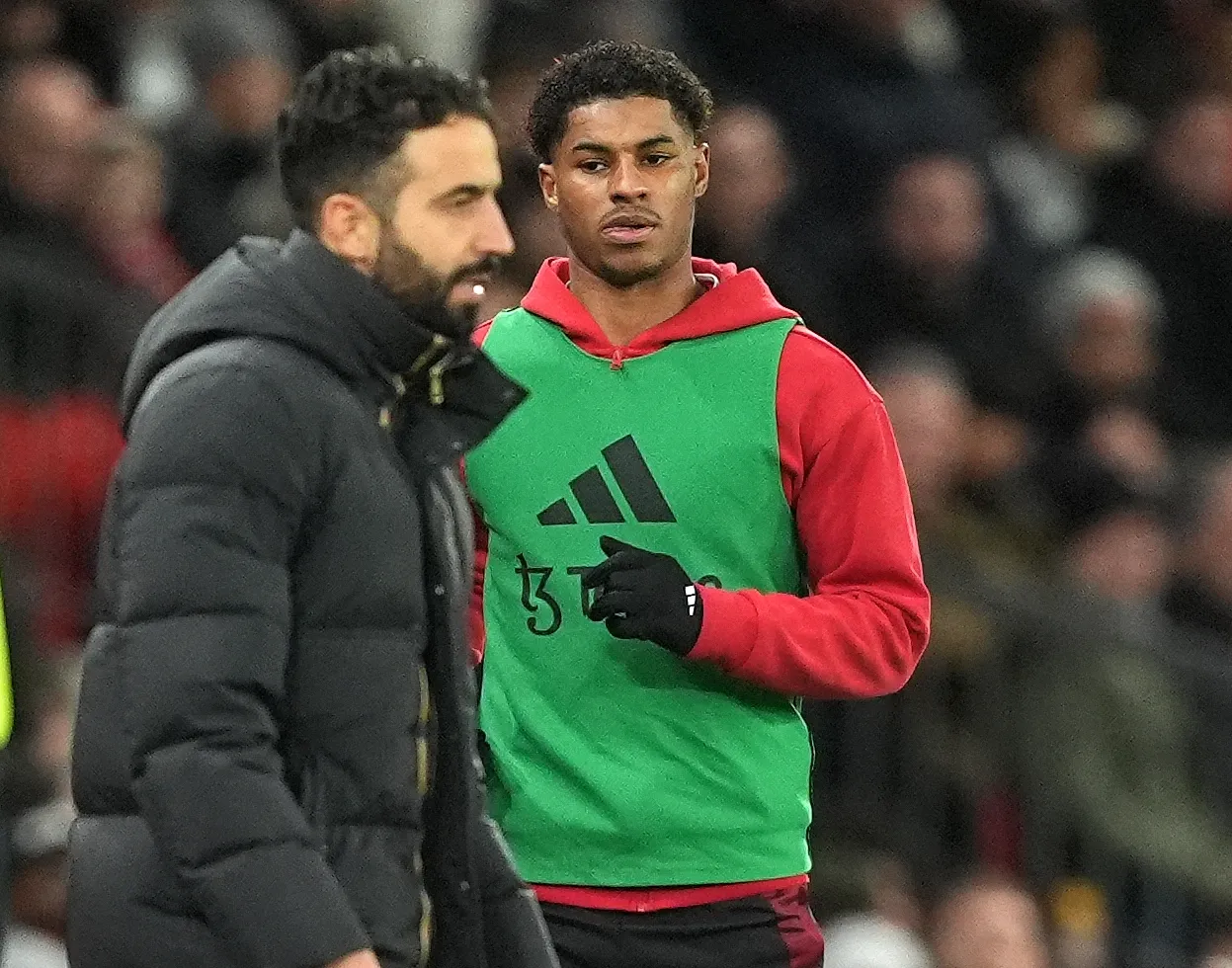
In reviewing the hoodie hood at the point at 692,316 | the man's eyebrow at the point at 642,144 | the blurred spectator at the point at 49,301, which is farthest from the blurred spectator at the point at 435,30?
the man's eyebrow at the point at 642,144

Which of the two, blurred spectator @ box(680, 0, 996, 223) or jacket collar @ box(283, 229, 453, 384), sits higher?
blurred spectator @ box(680, 0, 996, 223)

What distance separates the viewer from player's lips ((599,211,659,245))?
3836mm

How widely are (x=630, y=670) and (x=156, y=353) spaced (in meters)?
0.96

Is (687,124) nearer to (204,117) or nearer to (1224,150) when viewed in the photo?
(204,117)

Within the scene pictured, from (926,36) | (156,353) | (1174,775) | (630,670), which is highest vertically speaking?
(926,36)

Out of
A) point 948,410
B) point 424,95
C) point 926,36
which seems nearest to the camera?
point 424,95

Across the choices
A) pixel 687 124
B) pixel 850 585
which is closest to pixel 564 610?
pixel 850 585

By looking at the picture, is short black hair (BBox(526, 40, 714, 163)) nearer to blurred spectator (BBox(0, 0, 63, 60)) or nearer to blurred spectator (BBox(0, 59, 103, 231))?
blurred spectator (BBox(0, 59, 103, 231))

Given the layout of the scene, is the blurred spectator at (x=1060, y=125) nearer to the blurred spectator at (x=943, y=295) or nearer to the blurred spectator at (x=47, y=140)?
the blurred spectator at (x=943, y=295)

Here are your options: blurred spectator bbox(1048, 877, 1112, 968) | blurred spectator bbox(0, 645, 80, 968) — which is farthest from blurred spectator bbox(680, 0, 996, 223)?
blurred spectator bbox(0, 645, 80, 968)

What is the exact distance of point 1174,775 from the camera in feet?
24.6

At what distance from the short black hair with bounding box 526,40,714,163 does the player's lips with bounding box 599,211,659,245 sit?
0.14m

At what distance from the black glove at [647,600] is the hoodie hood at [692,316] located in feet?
1.28

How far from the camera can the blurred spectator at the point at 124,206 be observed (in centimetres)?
673
